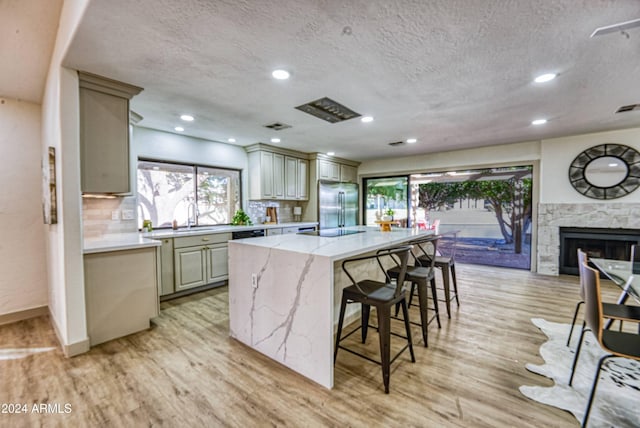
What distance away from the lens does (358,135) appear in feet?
14.0

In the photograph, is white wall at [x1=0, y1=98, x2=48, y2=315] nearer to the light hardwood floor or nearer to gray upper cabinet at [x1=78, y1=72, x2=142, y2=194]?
the light hardwood floor

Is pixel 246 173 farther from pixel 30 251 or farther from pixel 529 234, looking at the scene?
pixel 529 234

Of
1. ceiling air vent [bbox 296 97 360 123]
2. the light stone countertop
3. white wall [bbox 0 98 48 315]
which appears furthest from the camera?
white wall [bbox 0 98 48 315]

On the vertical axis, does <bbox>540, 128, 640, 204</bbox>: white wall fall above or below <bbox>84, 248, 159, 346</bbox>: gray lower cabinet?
above

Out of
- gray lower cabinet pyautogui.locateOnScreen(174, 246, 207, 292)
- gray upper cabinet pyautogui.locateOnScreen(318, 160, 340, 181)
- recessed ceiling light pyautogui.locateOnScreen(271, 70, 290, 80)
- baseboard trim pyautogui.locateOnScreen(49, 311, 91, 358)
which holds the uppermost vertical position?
recessed ceiling light pyautogui.locateOnScreen(271, 70, 290, 80)

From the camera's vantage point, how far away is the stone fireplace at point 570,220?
4176mm

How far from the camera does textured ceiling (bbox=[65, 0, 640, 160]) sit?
1.56 metres

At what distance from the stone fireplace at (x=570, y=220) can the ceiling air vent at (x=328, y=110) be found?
398cm

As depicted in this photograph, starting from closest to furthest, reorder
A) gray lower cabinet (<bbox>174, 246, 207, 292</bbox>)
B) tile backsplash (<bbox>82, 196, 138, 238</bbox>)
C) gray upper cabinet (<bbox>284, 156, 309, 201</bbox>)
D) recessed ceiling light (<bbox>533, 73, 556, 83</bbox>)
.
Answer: recessed ceiling light (<bbox>533, 73, 556, 83</bbox>) → tile backsplash (<bbox>82, 196, 138, 238</bbox>) → gray lower cabinet (<bbox>174, 246, 207, 292</bbox>) → gray upper cabinet (<bbox>284, 156, 309, 201</bbox>)

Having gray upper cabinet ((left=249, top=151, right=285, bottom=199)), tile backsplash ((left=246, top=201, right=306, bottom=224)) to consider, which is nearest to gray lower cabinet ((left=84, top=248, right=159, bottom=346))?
gray upper cabinet ((left=249, top=151, right=285, bottom=199))

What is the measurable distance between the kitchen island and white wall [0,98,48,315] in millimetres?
2616

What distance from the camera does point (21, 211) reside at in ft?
10.3

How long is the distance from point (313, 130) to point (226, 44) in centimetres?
217

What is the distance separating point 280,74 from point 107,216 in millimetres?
2715
